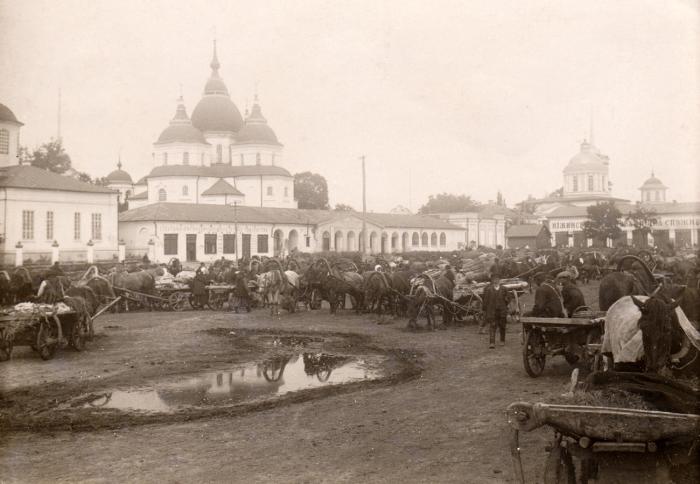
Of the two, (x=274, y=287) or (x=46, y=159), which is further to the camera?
(x=46, y=159)

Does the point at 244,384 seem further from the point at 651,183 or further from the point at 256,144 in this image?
the point at 651,183

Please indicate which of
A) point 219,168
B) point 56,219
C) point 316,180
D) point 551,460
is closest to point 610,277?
point 551,460

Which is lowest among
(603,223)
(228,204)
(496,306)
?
(496,306)

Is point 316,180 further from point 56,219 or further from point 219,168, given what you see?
point 56,219

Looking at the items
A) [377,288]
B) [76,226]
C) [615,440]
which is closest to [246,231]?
[76,226]

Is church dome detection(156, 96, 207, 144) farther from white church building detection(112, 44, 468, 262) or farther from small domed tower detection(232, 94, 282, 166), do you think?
small domed tower detection(232, 94, 282, 166)

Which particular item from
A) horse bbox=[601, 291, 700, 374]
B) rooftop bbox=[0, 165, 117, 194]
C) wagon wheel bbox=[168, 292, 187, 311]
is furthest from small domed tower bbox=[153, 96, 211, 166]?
horse bbox=[601, 291, 700, 374]
